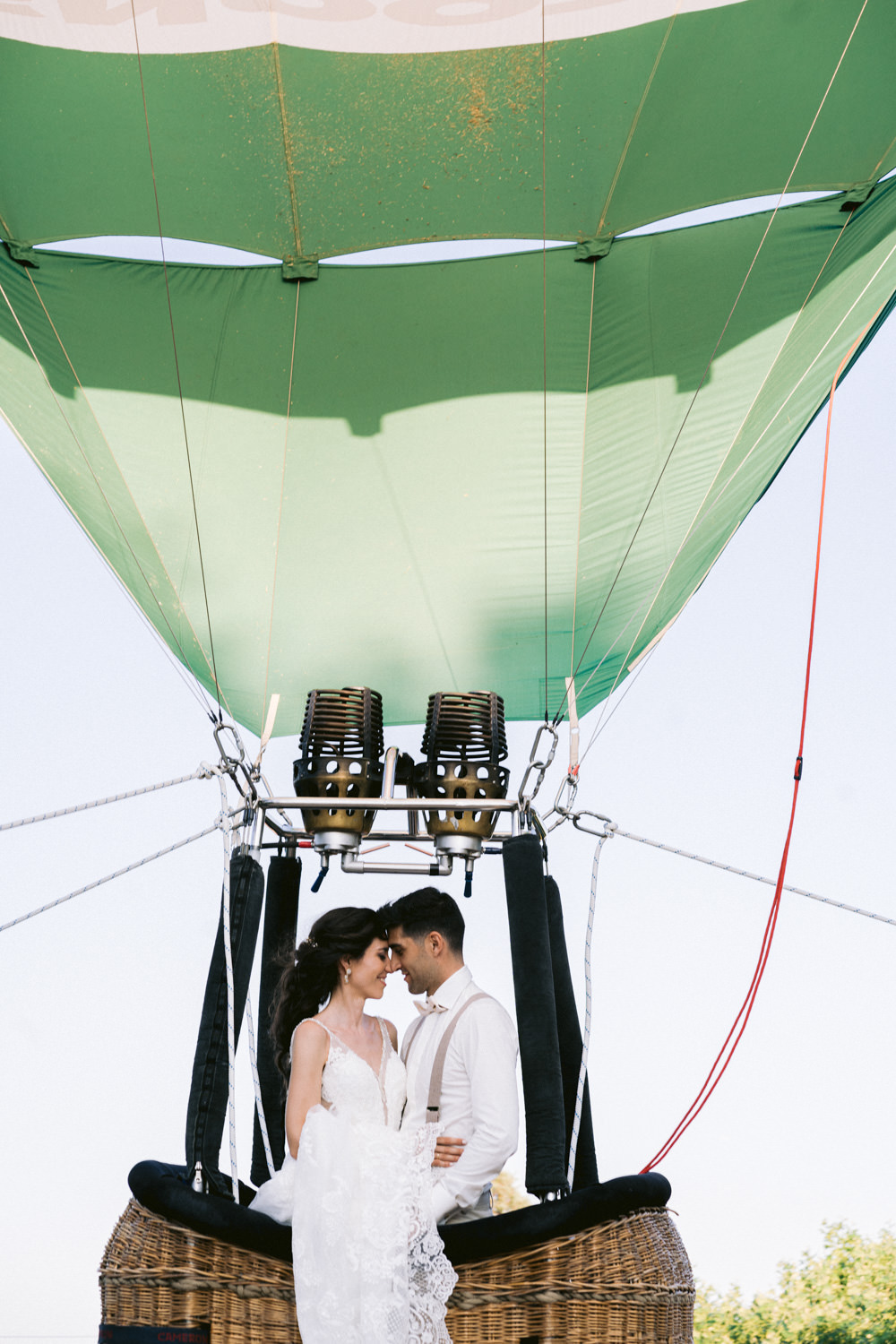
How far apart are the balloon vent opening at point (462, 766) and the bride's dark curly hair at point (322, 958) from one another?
0.91 ft

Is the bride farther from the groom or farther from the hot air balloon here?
the hot air balloon

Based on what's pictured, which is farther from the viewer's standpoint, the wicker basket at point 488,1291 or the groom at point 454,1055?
the groom at point 454,1055

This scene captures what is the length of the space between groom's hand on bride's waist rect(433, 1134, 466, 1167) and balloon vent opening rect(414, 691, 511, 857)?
0.61 meters

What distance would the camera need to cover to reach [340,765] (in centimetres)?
260

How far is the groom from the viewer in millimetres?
1978

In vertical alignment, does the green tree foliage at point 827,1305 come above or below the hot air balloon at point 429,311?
below

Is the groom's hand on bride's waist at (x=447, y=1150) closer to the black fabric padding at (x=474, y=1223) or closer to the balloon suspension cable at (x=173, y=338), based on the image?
the black fabric padding at (x=474, y=1223)

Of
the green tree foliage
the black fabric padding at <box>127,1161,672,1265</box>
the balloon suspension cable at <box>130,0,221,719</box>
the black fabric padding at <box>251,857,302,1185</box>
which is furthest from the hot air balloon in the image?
the green tree foliage

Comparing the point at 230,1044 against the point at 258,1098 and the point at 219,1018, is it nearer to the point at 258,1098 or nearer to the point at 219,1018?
the point at 219,1018

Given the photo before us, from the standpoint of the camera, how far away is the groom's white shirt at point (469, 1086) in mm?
1969

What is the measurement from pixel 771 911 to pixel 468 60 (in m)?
2.18

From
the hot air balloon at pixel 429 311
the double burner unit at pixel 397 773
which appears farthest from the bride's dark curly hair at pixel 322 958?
the hot air balloon at pixel 429 311

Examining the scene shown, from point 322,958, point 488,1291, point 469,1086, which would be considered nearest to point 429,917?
point 322,958

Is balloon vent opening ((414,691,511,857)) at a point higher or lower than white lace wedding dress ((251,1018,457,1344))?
higher
